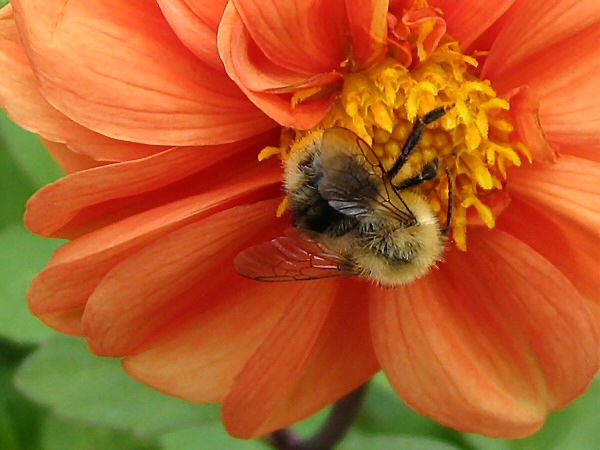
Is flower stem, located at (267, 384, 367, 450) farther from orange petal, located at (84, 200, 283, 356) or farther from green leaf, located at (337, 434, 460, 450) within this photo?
orange petal, located at (84, 200, 283, 356)

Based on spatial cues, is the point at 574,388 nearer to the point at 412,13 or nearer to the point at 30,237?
the point at 412,13

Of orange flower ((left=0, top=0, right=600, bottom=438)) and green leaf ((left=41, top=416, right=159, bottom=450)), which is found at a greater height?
orange flower ((left=0, top=0, right=600, bottom=438))

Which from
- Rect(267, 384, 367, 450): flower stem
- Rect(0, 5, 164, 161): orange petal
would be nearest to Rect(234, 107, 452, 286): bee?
Rect(0, 5, 164, 161): orange petal

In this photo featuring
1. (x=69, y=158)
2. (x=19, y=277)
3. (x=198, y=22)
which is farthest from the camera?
(x=19, y=277)

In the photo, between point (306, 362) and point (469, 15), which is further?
point (306, 362)

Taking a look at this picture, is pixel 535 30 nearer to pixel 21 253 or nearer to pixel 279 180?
pixel 279 180

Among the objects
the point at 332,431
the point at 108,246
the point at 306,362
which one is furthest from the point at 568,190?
the point at 332,431

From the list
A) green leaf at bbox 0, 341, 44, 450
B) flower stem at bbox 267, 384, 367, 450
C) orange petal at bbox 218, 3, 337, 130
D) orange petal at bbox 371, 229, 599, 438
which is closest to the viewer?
orange petal at bbox 218, 3, 337, 130
